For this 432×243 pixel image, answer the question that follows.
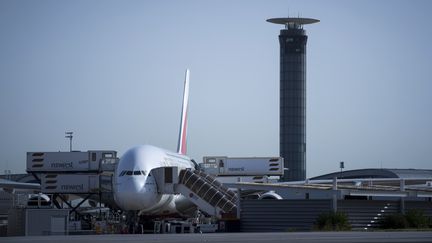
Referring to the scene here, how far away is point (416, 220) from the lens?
2003 inches

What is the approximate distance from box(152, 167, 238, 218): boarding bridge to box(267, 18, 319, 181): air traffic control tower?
80418 millimetres

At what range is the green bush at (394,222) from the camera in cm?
5069

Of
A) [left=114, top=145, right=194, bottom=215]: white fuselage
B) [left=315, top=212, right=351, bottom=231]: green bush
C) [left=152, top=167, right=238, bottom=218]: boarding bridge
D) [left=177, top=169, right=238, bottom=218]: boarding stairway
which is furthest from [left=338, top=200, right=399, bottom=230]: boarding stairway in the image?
[left=114, top=145, right=194, bottom=215]: white fuselage

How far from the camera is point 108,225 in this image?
58656mm

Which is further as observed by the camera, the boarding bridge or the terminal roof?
the terminal roof

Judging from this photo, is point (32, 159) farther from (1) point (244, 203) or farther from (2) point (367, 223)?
(2) point (367, 223)

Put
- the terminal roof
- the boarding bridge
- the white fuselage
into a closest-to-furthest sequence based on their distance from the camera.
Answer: the white fuselage < the boarding bridge < the terminal roof

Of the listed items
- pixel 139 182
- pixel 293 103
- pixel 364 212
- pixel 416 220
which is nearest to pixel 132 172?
pixel 139 182

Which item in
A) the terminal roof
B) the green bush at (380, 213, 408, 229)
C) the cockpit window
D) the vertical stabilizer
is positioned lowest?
the green bush at (380, 213, 408, 229)

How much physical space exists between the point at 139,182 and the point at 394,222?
15414 millimetres

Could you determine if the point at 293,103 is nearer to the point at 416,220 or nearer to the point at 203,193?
the point at 203,193

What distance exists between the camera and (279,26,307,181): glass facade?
140625 millimetres

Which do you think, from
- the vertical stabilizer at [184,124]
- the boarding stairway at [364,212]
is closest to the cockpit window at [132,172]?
the boarding stairway at [364,212]

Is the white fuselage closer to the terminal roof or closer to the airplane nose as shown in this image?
the airplane nose
